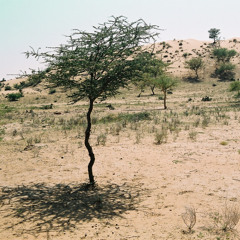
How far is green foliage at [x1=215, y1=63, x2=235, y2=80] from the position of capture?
61509 mm

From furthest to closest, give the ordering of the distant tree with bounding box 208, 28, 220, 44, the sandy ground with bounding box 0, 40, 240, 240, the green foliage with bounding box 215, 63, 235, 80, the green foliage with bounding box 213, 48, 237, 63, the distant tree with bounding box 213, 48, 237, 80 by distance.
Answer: the distant tree with bounding box 208, 28, 220, 44 → the green foliage with bounding box 213, 48, 237, 63 → the distant tree with bounding box 213, 48, 237, 80 → the green foliage with bounding box 215, 63, 235, 80 → the sandy ground with bounding box 0, 40, 240, 240

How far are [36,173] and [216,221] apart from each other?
6.71m

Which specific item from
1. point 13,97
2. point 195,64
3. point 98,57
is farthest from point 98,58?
point 195,64

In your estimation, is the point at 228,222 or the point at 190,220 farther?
the point at 190,220

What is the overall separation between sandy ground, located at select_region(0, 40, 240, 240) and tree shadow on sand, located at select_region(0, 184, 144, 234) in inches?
0.9

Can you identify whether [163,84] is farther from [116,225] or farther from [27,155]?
[116,225]

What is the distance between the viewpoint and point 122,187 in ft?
27.9

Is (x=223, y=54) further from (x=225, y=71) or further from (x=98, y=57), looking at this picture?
(x=98, y=57)

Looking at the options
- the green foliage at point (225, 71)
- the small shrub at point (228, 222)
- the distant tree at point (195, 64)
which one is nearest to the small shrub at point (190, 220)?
the small shrub at point (228, 222)

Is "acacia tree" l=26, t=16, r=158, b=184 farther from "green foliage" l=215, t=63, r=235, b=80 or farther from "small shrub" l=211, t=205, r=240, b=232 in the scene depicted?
"green foliage" l=215, t=63, r=235, b=80

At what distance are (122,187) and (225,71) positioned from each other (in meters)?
61.8

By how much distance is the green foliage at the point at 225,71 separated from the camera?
61.5 metres

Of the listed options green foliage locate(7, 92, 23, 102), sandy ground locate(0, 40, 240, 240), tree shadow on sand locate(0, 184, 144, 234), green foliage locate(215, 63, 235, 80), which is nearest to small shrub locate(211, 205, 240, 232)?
sandy ground locate(0, 40, 240, 240)

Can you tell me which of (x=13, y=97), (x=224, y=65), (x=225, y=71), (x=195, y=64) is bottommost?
(x=13, y=97)
